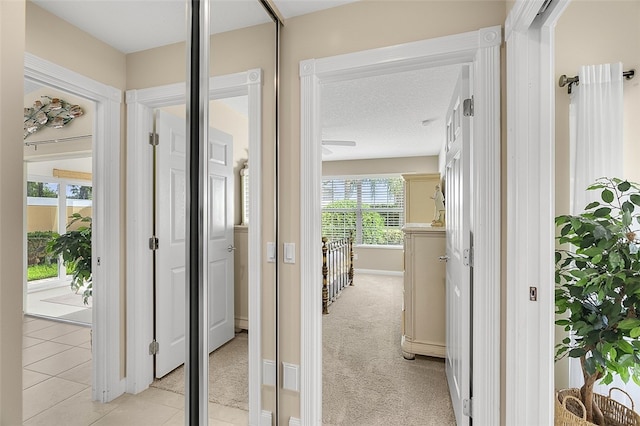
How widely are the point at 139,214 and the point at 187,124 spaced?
14.9 inches

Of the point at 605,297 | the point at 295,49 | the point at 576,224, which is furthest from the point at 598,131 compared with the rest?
the point at 295,49

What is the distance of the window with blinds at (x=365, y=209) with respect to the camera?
6742 mm

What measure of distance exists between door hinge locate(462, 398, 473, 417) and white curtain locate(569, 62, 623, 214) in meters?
1.20

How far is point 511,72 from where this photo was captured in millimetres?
1314

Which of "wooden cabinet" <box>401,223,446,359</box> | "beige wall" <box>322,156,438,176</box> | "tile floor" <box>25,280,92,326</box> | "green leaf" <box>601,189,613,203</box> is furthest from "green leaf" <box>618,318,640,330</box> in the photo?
"beige wall" <box>322,156,438,176</box>

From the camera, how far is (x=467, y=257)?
62.8 inches

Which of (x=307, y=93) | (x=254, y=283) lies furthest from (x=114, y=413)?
(x=307, y=93)

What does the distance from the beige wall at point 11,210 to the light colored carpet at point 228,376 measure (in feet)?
1.61

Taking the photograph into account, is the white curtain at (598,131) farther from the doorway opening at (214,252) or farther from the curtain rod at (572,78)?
the doorway opening at (214,252)

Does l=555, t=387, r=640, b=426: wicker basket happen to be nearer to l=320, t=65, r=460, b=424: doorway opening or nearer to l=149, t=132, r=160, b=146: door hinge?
l=320, t=65, r=460, b=424: doorway opening

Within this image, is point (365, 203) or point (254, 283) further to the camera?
point (365, 203)

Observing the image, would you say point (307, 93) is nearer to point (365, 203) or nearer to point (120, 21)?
point (120, 21)

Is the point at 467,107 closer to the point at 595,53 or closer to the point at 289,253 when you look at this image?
the point at 595,53

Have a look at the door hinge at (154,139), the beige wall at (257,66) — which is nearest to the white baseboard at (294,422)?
the beige wall at (257,66)
